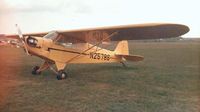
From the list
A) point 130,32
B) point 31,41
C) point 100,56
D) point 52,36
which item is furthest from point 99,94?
point 100,56

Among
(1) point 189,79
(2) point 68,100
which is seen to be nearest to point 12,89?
(2) point 68,100

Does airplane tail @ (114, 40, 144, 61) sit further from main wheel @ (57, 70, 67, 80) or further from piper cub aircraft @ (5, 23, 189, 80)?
main wheel @ (57, 70, 67, 80)

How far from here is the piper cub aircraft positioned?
959 centimetres

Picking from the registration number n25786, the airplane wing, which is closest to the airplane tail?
the registration number n25786

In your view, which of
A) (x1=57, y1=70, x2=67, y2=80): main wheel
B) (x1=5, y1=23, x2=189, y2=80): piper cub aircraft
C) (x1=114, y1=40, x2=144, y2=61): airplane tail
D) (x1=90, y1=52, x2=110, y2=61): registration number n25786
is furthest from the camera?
(x1=114, y1=40, x2=144, y2=61): airplane tail

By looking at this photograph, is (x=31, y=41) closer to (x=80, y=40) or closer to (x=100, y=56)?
(x=80, y=40)

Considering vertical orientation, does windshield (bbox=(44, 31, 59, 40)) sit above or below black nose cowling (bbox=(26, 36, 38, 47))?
above

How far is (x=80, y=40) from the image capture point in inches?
441

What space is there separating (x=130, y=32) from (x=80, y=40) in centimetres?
196

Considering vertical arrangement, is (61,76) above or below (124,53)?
below

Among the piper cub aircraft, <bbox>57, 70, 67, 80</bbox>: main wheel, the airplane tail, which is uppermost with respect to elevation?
the piper cub aircraft

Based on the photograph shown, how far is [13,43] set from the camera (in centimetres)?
1017

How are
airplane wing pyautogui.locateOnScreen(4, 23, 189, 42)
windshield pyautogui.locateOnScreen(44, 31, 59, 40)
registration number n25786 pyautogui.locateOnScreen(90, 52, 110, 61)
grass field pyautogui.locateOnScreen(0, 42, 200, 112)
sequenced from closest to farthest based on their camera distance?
1. grass field pyautogui.locateOnScreen(0, 42, 200, 112)
2. airplane wing pyautogui.locateOnScreen(4, 23, 189, 42)
3. windshield pyautogui.locateOnScreen(44, 31, 59, 40)
4. registration number n25786 pyautogui.locateOnScreen(90, 52, 110, 61)

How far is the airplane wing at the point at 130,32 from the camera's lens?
9152 mm
